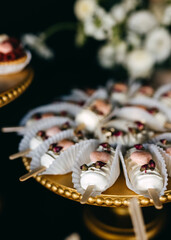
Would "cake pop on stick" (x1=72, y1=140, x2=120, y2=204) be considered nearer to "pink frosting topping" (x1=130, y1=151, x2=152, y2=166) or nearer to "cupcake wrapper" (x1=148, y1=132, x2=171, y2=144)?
"pink frosting topping" (x1=130, y1=151, x2=152, y2=166)

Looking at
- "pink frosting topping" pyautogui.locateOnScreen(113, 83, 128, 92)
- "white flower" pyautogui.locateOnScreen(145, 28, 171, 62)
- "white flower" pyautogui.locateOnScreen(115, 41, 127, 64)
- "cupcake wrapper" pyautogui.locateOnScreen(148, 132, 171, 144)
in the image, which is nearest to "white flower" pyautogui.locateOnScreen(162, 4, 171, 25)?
"white flower" pyautogui.locateOnScreen(145, 28, 171, 62)

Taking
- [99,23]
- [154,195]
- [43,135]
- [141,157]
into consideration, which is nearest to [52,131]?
[43,135]

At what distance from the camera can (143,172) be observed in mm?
1119

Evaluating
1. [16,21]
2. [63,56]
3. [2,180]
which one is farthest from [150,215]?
[16,21]

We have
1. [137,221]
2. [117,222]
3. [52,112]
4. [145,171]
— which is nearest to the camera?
[137,221]

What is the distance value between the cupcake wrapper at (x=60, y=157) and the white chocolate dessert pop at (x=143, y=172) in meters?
0.24

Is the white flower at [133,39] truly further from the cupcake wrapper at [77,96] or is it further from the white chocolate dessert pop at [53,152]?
the white chocolate dessert pop at [53,152]

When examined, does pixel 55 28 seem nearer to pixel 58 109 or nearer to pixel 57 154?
pixel 58 109

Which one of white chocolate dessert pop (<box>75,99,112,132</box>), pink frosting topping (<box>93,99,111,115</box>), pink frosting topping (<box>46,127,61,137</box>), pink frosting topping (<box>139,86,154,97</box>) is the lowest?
pink frosting topping (<box>46,127,61,137</box>)

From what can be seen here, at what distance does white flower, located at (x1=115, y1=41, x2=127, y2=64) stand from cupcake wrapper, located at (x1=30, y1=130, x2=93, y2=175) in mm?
936

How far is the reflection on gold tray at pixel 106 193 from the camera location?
110 centimetres

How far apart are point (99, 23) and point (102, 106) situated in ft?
2.11

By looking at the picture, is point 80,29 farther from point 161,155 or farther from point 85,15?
point 161,155

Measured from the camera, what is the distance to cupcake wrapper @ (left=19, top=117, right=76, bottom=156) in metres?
1.43
